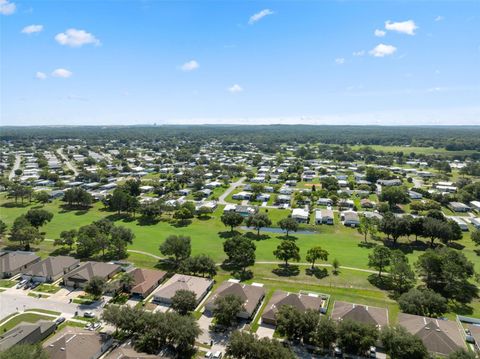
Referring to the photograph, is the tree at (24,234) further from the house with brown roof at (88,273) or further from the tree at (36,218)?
the house with brown roof at (88,273)

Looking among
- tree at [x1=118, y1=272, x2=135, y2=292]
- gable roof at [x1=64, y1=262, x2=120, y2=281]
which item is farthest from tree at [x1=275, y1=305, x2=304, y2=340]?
gable roof at [x1=64, y1=262, x2=120, y2=281]

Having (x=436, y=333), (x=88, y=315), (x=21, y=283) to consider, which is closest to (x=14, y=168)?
(x=21, y=283)

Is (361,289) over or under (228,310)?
under

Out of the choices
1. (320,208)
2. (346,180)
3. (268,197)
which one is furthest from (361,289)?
(346,180)

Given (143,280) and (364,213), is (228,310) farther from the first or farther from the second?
(364,213)

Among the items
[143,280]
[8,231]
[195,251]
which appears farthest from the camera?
[8,231]

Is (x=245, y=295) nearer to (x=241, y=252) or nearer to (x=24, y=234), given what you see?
(x=241, y=252)

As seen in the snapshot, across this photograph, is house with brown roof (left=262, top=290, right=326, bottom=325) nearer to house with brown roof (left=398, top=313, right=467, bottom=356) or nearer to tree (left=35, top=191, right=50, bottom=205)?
house with brown roof (left=398, top=313, right=467, bottom=356)

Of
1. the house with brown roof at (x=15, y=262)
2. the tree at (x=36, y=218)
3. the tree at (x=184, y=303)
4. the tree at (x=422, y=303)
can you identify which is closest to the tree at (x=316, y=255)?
the tree at (x=422, y=303)
